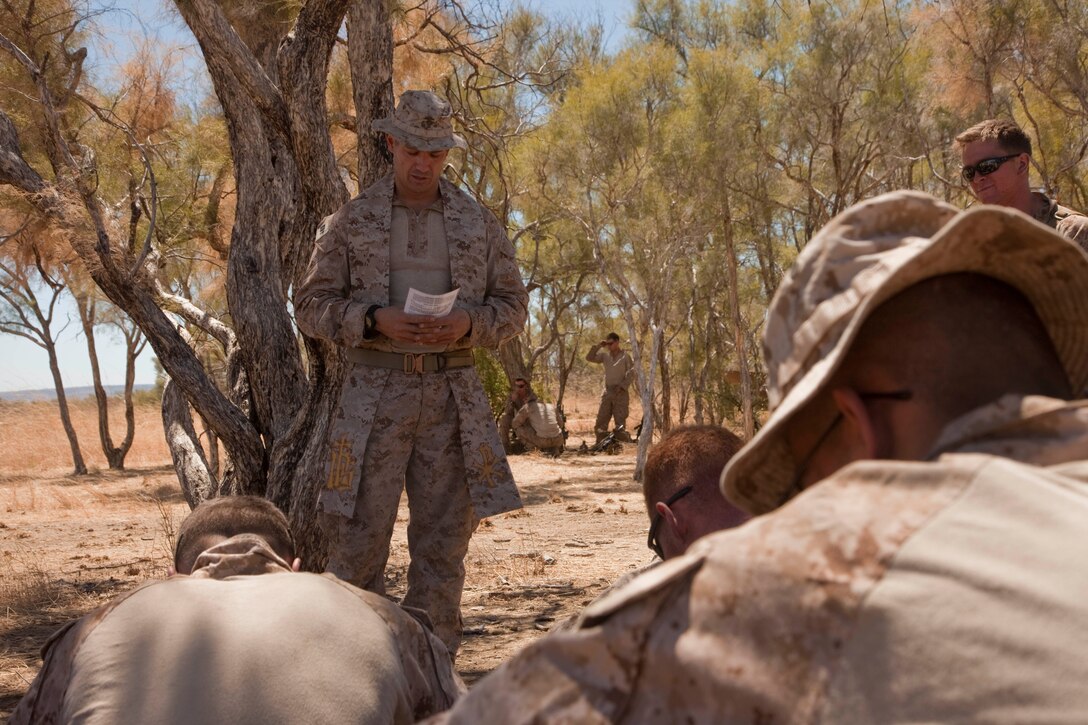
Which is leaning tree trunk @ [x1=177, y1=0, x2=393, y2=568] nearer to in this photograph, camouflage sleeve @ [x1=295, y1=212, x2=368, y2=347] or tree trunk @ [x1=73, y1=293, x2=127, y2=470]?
camouflage sleeve @ [x1=295, y1=212, x2=368, y2=347]

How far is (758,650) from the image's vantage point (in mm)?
1015

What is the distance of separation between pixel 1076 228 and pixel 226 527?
131 inches

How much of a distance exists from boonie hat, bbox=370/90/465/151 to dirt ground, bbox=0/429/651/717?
2042 mm

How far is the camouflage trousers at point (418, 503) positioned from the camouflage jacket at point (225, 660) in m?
1.94

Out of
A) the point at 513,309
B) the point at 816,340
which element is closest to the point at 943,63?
the point at 513,309

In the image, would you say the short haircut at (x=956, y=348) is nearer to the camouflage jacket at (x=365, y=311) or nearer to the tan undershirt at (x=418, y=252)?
the camouflage jacket at (x=365, y=311)

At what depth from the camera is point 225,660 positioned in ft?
6.38

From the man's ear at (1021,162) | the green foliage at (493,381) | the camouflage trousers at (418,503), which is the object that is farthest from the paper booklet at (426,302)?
the green foliage at (493,381)

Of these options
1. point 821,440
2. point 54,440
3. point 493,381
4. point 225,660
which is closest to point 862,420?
point 821,440

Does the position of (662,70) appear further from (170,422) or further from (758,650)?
(758,650)

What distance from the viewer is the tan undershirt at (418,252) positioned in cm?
431

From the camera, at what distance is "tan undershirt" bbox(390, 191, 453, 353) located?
431 cm

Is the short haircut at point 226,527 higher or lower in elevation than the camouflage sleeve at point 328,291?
lower

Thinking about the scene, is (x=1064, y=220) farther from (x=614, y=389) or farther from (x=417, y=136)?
(x=614, y=389)
